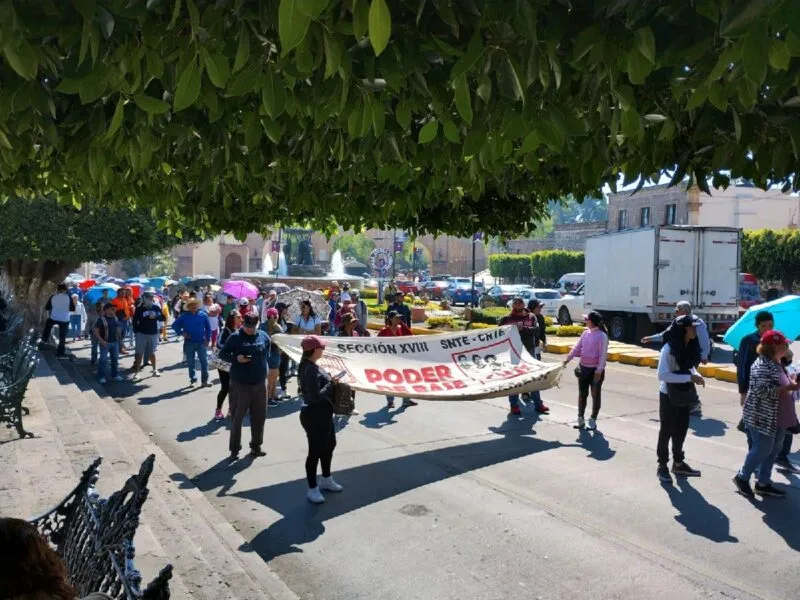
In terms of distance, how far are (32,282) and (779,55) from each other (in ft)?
70.1

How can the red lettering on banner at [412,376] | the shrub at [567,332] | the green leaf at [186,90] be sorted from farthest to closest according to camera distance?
the shrub at [567,332] < the red lettering on banner at [412,376] < the green leaf at [186,90]

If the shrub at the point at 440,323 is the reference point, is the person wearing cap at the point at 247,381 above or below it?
above

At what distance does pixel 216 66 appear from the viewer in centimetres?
270

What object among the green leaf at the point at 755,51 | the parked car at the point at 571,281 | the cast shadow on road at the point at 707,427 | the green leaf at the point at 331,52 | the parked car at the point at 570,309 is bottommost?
the cast shadow on road at the point at 707,427

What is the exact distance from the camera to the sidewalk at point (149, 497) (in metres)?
5.22

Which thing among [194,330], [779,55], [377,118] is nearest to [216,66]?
[377,118]

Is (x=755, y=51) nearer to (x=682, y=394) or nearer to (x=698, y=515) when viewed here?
(x=698, y=515)

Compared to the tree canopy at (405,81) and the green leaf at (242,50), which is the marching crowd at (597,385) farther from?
the green leaf at (242,50)

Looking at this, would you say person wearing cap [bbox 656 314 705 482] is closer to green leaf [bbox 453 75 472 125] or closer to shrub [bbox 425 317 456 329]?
green leaf [bbox 453 75 472 125]

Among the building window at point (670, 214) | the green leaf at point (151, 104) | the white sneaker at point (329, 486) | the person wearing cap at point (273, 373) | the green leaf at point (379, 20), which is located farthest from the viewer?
the building window at point (670, 214)

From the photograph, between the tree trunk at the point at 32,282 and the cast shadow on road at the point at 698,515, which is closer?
the cast shadow on road at the point at 698,515

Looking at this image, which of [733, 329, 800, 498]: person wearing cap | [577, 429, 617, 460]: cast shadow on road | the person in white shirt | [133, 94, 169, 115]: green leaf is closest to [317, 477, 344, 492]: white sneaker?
[577, 429, 617, 460]: cast shadow on road

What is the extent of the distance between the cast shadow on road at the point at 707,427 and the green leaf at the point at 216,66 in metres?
9.12

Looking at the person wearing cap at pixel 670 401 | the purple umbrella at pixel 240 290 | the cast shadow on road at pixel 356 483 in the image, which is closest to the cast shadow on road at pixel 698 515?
the person wearing cap at pixel 670 401
